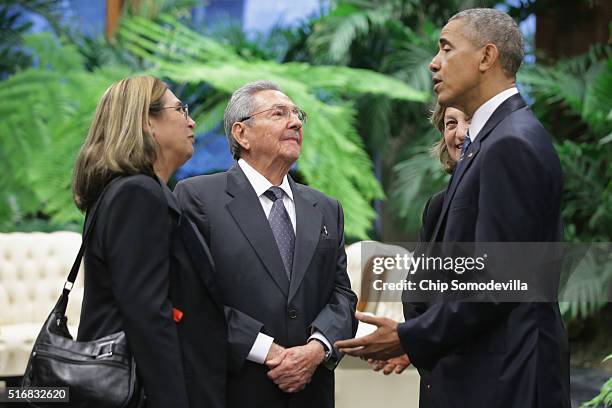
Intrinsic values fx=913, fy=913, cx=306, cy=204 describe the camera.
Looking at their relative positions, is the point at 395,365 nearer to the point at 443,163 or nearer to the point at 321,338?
the point at 321,338

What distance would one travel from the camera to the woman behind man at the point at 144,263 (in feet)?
7.91

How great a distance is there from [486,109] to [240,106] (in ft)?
3.77

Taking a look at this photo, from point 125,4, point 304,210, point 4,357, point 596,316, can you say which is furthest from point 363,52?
point 304,210

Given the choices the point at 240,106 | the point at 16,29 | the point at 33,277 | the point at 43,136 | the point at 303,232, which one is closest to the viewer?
the point at 303,232

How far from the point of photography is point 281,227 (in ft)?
10.4

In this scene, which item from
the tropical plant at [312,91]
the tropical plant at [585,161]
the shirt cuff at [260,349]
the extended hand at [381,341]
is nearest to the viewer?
the extended hand at [381,341]

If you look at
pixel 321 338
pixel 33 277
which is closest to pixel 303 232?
pixel 321 338

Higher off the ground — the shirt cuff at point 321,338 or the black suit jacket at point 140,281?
the black suit jacket at point 140,281

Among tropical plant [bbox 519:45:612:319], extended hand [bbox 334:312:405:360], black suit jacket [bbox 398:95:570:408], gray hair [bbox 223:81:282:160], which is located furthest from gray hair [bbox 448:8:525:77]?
tropical plant [bbox 519:45:612:319]

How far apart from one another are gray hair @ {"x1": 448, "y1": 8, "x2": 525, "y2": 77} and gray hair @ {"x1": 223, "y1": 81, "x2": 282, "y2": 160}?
104 cm

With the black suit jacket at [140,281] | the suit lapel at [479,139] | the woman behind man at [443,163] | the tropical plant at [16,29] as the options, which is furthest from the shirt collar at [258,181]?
the tropical plant at [16,29]

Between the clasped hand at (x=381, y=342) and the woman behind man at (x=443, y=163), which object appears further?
the woman behind man at (x=443, y=163)

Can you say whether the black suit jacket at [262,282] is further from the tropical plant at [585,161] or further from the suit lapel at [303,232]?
the tropical plant at [585,161]
